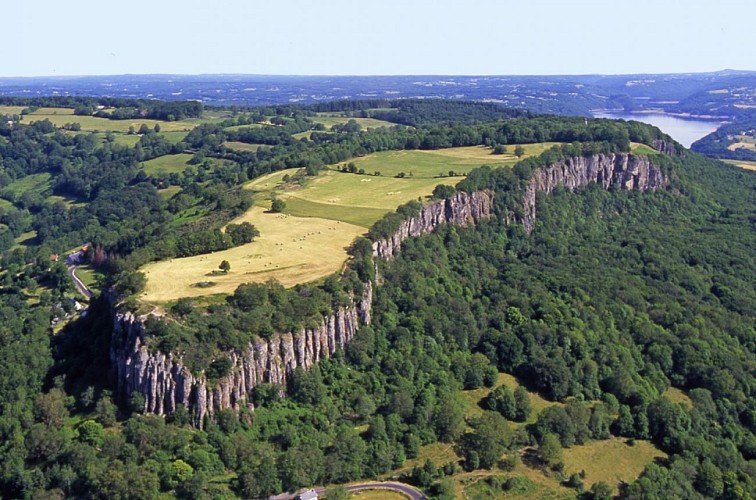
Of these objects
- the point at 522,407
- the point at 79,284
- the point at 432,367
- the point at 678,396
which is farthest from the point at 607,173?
the point at 79,284

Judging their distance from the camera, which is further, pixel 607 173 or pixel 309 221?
pixel 607 173

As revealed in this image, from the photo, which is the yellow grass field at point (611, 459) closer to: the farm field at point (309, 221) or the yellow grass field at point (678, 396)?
the yellow grass field at point (678, 396)

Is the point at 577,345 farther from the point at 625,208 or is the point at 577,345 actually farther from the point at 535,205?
the point at 625,208

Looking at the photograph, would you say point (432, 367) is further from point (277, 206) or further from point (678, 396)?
point (277, 206)

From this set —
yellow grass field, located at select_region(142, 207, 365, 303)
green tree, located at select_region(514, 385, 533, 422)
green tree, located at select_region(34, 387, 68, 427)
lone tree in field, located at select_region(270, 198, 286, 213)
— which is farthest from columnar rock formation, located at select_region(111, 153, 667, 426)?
lone tree in field, located at select_region(270, 198, 286, 213)

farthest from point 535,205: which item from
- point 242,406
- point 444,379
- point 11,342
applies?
point 11,342

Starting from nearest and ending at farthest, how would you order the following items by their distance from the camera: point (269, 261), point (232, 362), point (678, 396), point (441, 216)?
1. point (232, 362)
2. point (678, 396)
3. point (269, 261)
4. point (441, 216)

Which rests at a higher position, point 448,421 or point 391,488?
point 448,421
